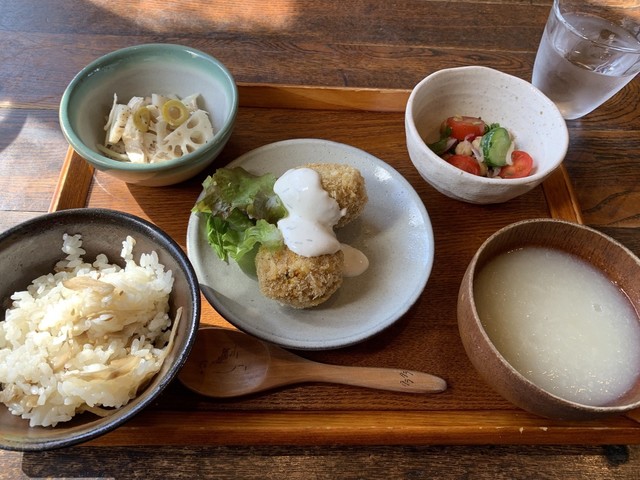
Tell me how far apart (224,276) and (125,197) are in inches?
16.0

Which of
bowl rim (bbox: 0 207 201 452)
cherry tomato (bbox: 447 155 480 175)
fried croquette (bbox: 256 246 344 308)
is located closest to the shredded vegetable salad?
bowl rim (bbox: 0 207 201 452)

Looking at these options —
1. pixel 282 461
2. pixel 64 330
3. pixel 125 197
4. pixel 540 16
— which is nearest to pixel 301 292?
pixel 282 461

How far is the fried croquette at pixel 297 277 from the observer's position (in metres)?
1.12

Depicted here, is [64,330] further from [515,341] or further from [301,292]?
[515,341]

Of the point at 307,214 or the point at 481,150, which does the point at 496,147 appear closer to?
the point at 481,150

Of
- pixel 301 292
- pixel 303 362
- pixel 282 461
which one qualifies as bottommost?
pixel 282 461

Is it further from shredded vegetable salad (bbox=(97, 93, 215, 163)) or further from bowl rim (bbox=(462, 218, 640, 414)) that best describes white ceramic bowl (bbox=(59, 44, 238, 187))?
bowl rim (bbox=(462, 218, 640, 414))

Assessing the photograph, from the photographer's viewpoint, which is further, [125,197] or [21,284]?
[125,197]

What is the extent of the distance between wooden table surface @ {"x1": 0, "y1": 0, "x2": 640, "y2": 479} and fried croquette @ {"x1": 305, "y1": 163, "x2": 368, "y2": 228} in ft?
1.81

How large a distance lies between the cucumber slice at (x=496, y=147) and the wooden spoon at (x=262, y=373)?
2.09ft

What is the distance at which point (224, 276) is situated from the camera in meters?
1.21

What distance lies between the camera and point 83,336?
1014 millimetres

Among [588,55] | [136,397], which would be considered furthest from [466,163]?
[136,397]

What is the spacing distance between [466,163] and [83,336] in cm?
104
